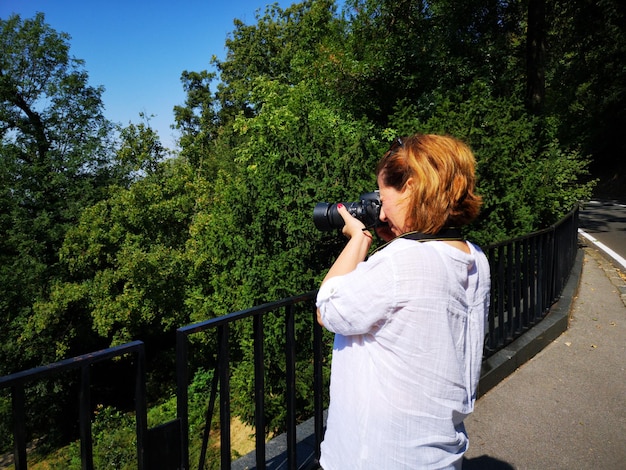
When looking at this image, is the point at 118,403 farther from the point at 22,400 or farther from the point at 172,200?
the point at 22,400

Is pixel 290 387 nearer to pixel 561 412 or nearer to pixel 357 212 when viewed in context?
pixel 357 212

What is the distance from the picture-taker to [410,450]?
4.40 ft

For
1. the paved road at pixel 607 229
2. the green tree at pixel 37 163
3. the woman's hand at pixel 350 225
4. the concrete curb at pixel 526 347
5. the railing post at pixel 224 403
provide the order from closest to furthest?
the woman's hand at pixel 350 225 < the railing post at pixel 224 403 < the concrete curb at pixel 526 347 < the paved road at pixel 607 229 < the green tree at pixel 37 163

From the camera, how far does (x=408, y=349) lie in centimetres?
128

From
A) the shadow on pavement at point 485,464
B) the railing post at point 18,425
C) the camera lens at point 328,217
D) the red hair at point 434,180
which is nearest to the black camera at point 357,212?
the camera lens at point 328,217

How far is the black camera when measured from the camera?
1.52 meters

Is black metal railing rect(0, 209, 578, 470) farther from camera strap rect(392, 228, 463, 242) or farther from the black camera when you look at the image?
camera strap rect(392, 228, 463, 242)

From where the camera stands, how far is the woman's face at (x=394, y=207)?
4.53 feet

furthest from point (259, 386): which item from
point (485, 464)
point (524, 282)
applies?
point (524, 282)

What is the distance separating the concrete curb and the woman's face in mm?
2459

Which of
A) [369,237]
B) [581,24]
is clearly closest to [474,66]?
[581,24]

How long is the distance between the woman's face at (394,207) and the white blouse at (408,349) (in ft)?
0.39

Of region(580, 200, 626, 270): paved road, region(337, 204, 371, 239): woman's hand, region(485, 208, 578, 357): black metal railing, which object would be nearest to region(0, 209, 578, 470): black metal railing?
region(485, 208, 578, 357): black metal railing

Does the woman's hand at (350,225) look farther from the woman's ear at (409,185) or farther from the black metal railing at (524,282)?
the black metal railing at (524,282)
